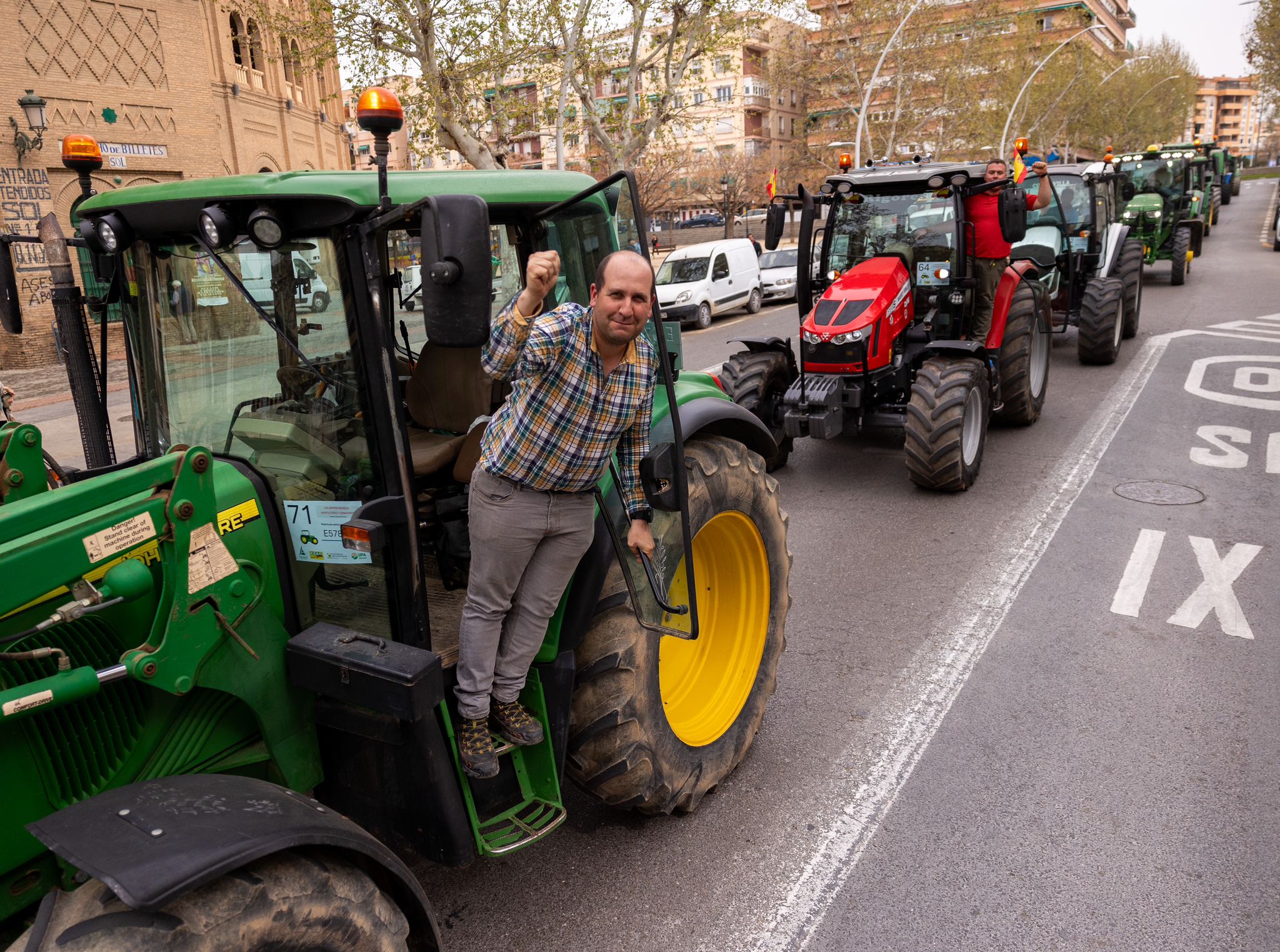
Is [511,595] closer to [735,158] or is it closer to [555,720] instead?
[555,720]

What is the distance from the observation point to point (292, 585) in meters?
2.56

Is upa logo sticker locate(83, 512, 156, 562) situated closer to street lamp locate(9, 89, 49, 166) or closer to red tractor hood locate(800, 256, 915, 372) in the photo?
red tractor hood locate(800, 256, 915, 372)

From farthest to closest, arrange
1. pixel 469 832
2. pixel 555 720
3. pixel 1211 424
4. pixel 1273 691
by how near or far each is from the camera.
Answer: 1. pixel 1211 424
2. pixel 1273 691
3. pixel 555 720
4. pixel 469 832

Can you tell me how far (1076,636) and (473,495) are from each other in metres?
3.83

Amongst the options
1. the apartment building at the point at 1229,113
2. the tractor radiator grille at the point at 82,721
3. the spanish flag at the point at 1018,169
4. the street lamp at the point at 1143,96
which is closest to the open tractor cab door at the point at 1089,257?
the spanish flag at the point at 1018,169

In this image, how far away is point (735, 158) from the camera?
48.7m

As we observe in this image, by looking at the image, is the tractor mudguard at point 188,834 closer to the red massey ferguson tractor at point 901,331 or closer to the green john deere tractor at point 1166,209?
the red massey ferguson tractor at point 901,331

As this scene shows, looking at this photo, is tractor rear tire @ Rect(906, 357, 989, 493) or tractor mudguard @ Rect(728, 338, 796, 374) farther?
tractor mudguard @ Rect(728, 338, 796, 374)

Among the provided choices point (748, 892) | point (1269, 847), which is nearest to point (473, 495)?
point (748, 892)

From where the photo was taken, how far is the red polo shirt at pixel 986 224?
A: 793 cm

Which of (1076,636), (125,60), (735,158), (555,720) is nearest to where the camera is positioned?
(555,720)

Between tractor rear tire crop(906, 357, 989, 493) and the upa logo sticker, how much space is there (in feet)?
19.8

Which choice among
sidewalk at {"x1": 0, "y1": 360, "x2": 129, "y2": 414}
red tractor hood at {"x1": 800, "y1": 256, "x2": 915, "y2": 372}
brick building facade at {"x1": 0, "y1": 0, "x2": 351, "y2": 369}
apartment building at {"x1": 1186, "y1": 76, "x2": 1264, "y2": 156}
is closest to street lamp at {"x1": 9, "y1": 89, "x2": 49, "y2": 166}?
brick building facade at {"x1": 0, "y1": 0, "x2": 351, "y2": 369}

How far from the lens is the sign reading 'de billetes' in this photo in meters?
19.2
